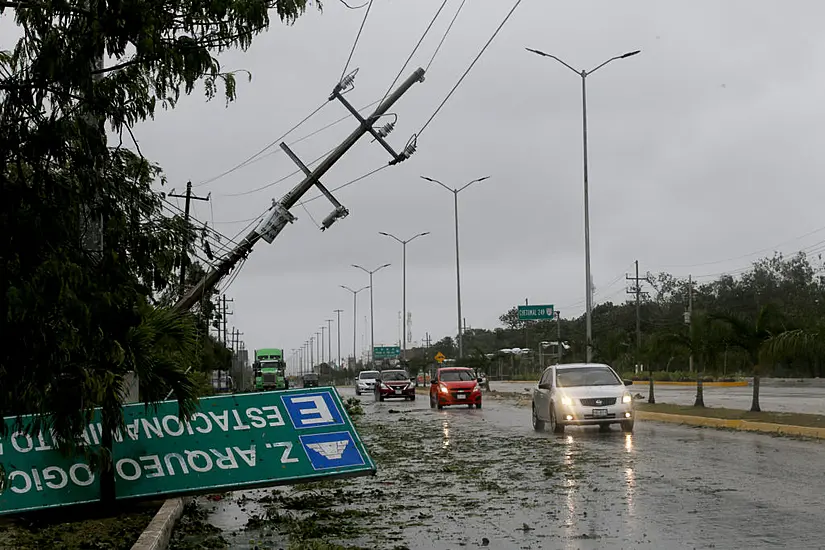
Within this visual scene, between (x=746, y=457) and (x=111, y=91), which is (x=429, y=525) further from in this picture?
(x=746, y=457)

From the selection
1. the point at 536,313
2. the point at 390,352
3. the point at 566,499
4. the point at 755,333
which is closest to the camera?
the point at 566,499

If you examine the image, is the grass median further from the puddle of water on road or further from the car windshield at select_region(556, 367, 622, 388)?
the puddle of water on road

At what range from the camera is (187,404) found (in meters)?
9.75

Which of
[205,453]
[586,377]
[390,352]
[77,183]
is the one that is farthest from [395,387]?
[390,352]

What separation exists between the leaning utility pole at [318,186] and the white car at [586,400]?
22.8 feet

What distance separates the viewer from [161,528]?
10023 mm

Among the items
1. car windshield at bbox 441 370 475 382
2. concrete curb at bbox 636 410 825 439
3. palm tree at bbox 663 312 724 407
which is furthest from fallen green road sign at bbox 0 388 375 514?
car windshield at bbox 441 370 475 382

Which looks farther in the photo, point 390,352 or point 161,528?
point 390,352

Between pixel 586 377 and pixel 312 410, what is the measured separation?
13875 millimetres

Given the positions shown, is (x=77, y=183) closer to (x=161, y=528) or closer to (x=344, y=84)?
(x=161, y=528)

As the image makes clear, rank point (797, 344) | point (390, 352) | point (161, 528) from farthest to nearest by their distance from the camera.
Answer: point (390, 352) < point (797, 344) < point (161, 528)

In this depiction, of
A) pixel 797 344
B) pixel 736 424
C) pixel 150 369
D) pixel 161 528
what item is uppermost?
pixel 797 344

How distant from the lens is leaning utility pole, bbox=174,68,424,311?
27.3 meters

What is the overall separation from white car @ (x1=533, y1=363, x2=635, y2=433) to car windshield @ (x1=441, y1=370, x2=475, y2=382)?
54.9 feet
